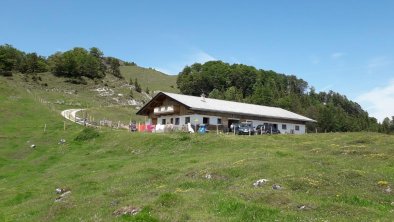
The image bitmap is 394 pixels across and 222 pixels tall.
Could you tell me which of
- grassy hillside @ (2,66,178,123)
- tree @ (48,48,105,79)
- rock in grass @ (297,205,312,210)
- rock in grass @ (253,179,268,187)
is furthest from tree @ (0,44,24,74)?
rock in grass @ (297,205,312,210)

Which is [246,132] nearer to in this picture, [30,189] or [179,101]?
[179,101]

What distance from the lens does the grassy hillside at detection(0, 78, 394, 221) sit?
18.9 m

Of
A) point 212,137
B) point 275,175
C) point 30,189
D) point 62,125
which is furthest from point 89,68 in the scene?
point 275,175

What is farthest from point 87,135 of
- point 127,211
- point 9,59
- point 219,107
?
point 9,59

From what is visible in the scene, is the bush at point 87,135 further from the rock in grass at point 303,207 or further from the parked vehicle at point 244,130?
the rock in grass at point 303,207

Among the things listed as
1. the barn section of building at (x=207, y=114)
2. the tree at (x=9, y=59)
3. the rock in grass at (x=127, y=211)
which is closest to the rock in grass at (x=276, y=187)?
the rock in grass at (x=127, y=211)

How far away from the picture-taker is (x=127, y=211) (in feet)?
65.9

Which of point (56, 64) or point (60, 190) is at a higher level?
point (56, 64)

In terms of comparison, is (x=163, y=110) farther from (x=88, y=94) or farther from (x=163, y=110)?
(x=88, y=94)

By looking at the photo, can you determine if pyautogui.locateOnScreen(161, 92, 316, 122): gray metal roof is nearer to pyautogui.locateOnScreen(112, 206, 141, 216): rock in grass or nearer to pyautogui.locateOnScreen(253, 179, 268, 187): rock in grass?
pyautogui.locateOnScreen(253, 179, 268, 187): rock in grass

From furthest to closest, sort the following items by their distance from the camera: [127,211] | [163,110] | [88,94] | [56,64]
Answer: [56,64], [88,94], [163,110], [127,211]

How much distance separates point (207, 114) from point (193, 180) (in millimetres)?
43899

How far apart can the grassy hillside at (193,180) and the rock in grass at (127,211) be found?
0.96 feet

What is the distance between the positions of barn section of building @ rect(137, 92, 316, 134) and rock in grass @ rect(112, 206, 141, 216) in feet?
156
